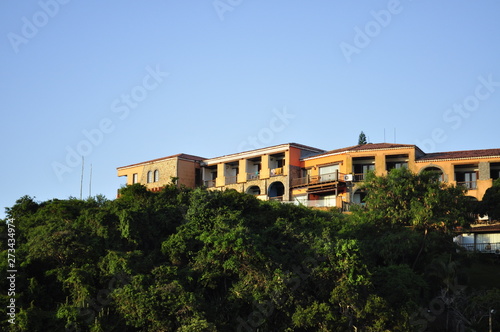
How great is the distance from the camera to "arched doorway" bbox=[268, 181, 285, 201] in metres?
56.0

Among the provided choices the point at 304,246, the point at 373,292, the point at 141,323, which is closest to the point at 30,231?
the point at 141,323

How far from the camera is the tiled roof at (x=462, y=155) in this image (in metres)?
48.2

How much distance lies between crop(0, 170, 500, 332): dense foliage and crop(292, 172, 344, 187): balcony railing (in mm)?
15008

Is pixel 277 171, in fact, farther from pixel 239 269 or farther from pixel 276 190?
pixel 239 269

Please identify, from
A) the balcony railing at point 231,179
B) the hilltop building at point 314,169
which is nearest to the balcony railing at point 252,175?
the hilltop building at point 314,169

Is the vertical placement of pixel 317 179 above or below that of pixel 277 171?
below

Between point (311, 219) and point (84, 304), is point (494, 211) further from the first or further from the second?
point (84, 304)

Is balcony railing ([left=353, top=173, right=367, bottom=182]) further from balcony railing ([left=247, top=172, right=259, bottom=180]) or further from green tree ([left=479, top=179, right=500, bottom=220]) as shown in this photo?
green tree ([left=479, top=179, right=500, bottom=220])

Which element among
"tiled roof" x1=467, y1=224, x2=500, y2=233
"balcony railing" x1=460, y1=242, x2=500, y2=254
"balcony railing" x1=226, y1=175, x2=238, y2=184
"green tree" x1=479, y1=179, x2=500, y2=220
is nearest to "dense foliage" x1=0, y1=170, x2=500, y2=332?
"green tree" x1=479, y1=179, x2=500, y2=220

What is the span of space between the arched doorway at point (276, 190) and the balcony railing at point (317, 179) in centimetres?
203

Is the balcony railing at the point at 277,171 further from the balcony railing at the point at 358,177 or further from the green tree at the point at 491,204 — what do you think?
the green tree at the point at 491,204

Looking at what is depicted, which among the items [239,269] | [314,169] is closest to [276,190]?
[314,169]

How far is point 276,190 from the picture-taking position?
56.5m

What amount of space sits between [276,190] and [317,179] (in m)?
4.60
